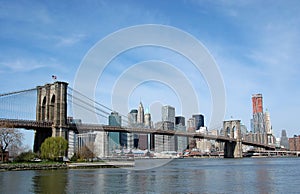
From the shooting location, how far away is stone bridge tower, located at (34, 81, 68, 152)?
2699 inches

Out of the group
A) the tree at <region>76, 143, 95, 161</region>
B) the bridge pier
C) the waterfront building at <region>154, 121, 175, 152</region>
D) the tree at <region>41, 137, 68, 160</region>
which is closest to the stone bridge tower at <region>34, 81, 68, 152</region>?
the bridge pier

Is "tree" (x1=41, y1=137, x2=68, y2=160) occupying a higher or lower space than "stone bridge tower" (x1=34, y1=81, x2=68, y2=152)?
lower

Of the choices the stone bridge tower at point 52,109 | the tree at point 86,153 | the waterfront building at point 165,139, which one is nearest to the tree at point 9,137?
the stone bridge tower at point 52,109

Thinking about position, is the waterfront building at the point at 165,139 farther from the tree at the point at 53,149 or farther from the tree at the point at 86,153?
the tree at the point at 53,149

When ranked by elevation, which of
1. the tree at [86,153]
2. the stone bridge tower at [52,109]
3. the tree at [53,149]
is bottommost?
the tree at [86,153]

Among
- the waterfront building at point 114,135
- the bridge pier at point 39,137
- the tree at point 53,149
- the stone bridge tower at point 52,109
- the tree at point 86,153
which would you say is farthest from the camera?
the waterfront building at point 114,135

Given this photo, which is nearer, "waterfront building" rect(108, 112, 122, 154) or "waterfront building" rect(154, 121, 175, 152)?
"waterfront building" rect(108, 112, 122, 154)

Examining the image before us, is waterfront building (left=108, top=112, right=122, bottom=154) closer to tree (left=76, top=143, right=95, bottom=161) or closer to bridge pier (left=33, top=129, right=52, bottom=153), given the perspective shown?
tree (left=76, top=143, right=95, bottom=161)

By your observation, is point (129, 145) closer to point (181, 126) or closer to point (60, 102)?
point (181, 126)

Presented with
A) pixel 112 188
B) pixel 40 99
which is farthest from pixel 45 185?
pixel 40 99

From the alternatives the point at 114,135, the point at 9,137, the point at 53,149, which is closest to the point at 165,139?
the point at 114,135

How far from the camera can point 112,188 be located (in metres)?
27.3

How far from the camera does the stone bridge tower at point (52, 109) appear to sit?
6856 cm

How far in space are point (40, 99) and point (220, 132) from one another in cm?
8539
